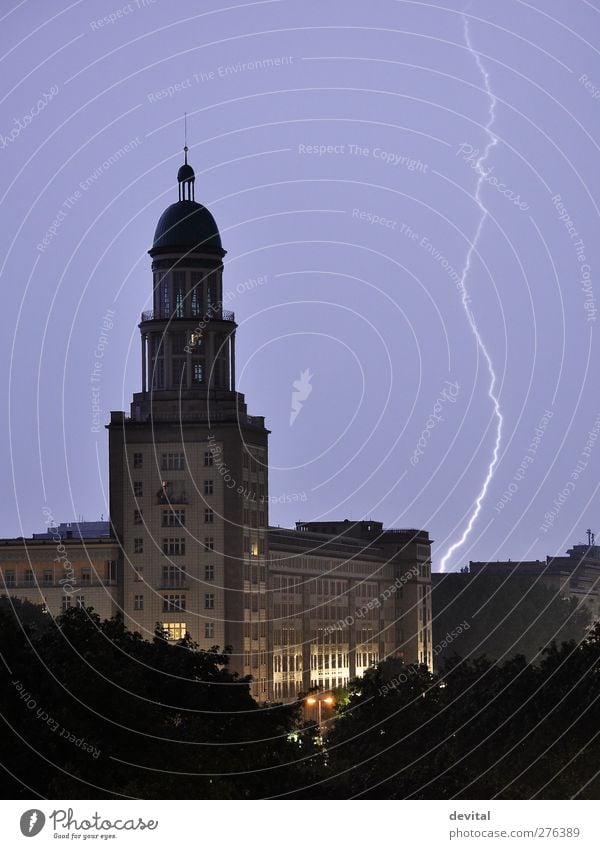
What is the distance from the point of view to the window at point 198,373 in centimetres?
16725

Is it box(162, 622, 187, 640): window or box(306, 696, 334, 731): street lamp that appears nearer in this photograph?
box(162, 622, 187, 640): window

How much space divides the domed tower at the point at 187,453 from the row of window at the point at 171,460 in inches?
3.0

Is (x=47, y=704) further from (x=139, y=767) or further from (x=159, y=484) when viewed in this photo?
(x=159, y=484)

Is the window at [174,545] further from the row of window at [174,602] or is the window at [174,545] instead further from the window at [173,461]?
the window at [173,461]

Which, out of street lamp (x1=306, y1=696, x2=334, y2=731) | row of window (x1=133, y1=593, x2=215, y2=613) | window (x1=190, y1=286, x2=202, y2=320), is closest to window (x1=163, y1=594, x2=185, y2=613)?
row of window (x1=133, y1=593, x2=215, y2=613)

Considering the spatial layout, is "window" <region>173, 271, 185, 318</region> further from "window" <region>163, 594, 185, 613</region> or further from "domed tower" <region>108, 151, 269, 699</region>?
"window" <region>163, 594, 185, 613</region>

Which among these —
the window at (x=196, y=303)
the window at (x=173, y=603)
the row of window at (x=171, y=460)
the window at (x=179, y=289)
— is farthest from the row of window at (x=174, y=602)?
the window at (x=179, y=289)

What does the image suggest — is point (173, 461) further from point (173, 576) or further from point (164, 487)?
point (173, 576)

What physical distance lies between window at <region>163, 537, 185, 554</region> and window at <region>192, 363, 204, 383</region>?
12.3m

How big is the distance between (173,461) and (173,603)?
11710 mm

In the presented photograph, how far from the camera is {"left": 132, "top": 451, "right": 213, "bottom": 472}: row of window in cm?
16662

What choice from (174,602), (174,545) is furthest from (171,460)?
(174,602)

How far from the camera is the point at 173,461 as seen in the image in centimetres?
16725
